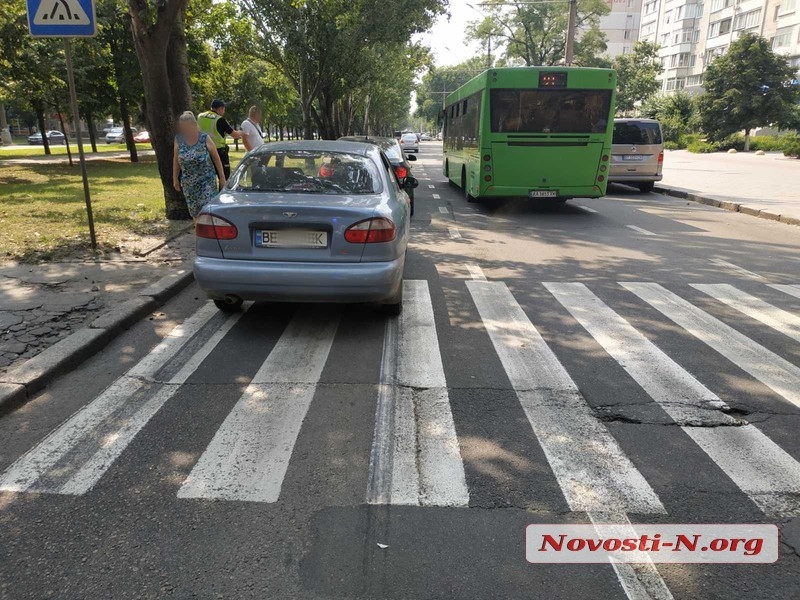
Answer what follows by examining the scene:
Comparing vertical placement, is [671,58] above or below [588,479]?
above

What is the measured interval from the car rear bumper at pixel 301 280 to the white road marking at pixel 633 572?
9.42ft

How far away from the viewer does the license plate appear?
5211 millimetres

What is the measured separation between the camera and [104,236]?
9289 millimetres

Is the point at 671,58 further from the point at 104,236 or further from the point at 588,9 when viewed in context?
the point at 104,236

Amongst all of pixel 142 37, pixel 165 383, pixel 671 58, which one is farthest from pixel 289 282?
pixel 671 58

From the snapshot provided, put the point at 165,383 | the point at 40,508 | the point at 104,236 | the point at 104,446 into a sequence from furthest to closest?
the point at 104,236 < the point at 165,383 < the point at 104,446 < the point at 40,508

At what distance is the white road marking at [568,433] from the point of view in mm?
3049

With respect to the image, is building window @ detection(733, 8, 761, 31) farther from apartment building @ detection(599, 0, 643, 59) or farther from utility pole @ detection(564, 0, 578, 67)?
utility pole @ detection(564, 0, 578, 67)

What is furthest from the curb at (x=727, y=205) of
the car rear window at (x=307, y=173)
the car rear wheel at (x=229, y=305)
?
the car rear wheel at (x=229, y=305)

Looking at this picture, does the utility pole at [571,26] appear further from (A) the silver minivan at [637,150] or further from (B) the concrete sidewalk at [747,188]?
(A) the silver minivan at [637,150]

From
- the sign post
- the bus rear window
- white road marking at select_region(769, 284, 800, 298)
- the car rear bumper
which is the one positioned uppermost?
the sign post

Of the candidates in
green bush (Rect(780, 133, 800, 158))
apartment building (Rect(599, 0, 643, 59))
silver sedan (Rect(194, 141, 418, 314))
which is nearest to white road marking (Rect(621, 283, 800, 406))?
silver sedan (Rect(194, 141, 418, 314))

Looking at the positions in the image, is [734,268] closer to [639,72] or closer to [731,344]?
[731,344]

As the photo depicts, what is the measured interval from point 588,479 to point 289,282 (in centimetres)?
295
